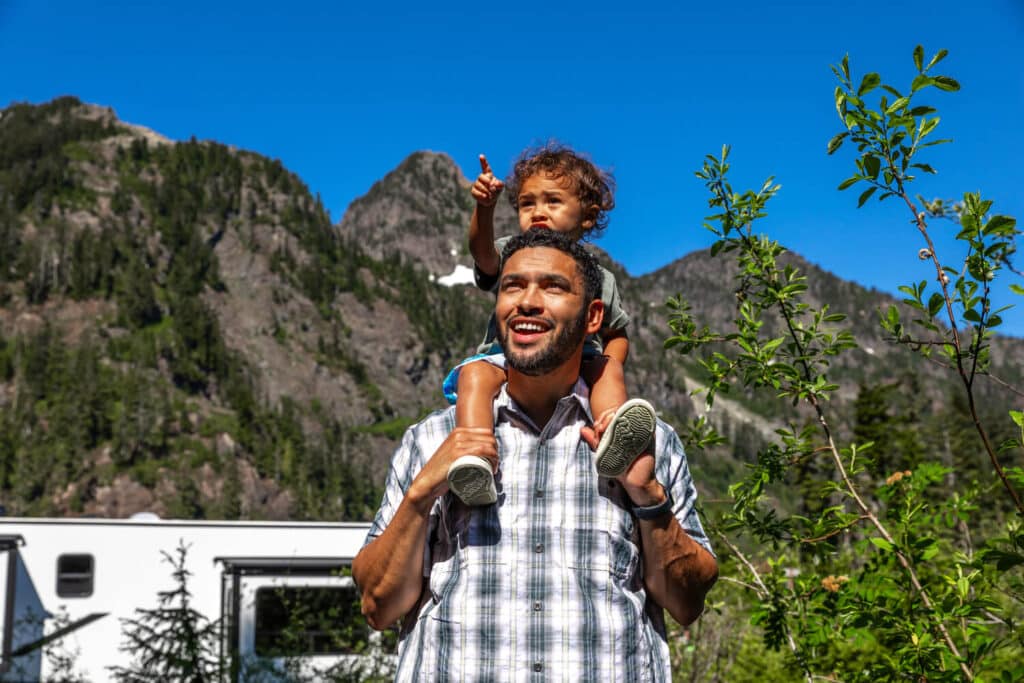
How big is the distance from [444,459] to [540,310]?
522 mm

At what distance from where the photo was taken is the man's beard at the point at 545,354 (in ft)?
9.02

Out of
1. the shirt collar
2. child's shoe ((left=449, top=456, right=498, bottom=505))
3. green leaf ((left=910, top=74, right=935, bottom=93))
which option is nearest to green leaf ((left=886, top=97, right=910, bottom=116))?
green leaf ((left=910, top=74, right=935, bottom=93))

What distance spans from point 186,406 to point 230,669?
133747 millimetres

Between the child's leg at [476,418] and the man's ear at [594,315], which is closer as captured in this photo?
the child's leg at [476,418]

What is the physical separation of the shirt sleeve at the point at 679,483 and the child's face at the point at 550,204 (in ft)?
3.61

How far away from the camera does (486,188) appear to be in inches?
129

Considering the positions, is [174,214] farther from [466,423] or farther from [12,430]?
[466,423]

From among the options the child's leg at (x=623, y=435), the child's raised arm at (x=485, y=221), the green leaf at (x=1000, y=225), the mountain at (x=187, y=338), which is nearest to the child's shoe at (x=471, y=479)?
the child's leg at (x=623, y=435)

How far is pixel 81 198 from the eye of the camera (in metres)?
160

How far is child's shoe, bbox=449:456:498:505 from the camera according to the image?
2.51m

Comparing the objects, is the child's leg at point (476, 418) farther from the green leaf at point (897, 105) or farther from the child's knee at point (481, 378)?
the green leaf at point (897, 105)

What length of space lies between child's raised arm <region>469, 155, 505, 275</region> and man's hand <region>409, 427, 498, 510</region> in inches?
34.3

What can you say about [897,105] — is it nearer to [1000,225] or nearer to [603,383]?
[1000,225]

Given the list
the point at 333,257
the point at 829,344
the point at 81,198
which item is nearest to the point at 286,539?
the point at 829,344
